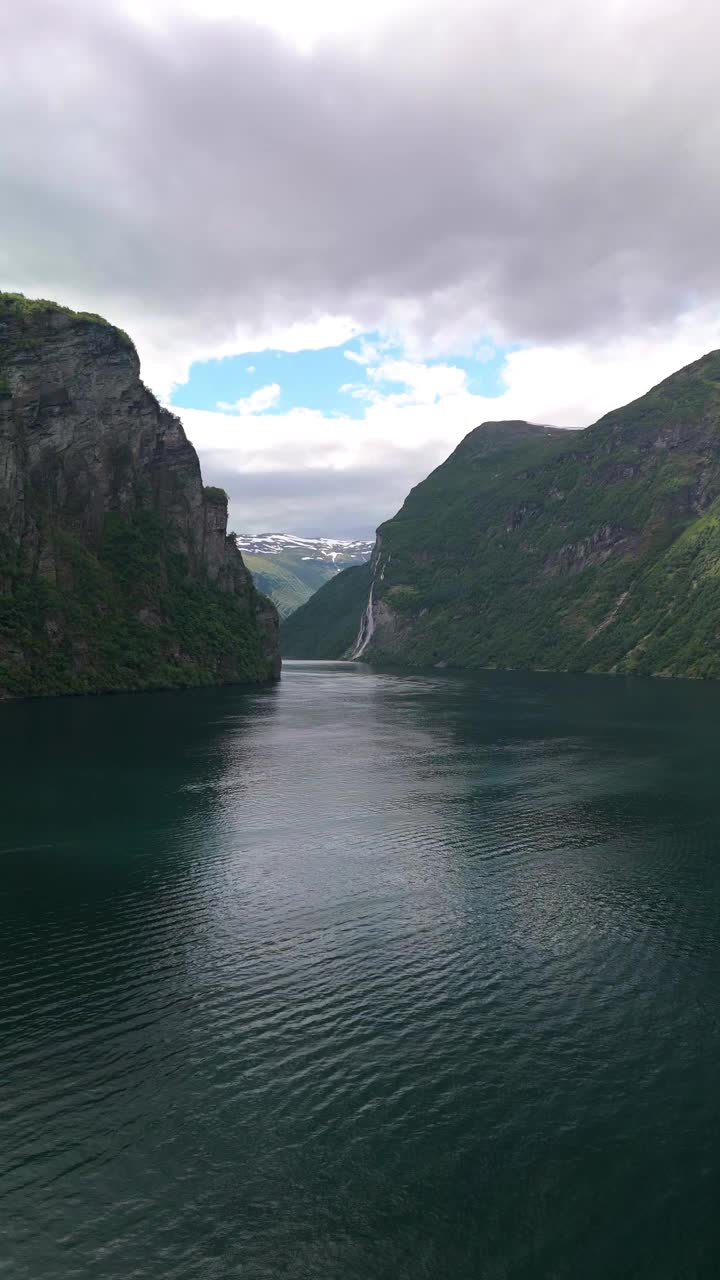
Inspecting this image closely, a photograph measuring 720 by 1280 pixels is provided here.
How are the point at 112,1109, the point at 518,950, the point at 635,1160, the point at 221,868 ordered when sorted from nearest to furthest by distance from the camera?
1. the point at 635,1160
2. the point at 112,1109
3. the point at 518,950
4. the point at 221,868

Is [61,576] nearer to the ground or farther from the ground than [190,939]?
farther from the ground

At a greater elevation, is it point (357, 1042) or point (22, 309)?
point (22, 309)

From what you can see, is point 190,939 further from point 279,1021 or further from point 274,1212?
point 274,1212

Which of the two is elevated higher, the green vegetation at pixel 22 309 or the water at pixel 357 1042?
the green vegetation at pixel 22 309

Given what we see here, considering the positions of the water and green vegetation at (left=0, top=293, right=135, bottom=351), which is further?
green vegetation at (left=0, top=293, right=135, bottom=351)

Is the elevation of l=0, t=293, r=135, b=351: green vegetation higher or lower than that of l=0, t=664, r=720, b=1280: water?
higher

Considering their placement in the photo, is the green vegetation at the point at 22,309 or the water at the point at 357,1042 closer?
the water at the point at 357,1042

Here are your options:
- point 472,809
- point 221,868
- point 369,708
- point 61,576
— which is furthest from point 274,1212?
point 61,576

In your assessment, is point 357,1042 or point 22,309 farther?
point 22,309
